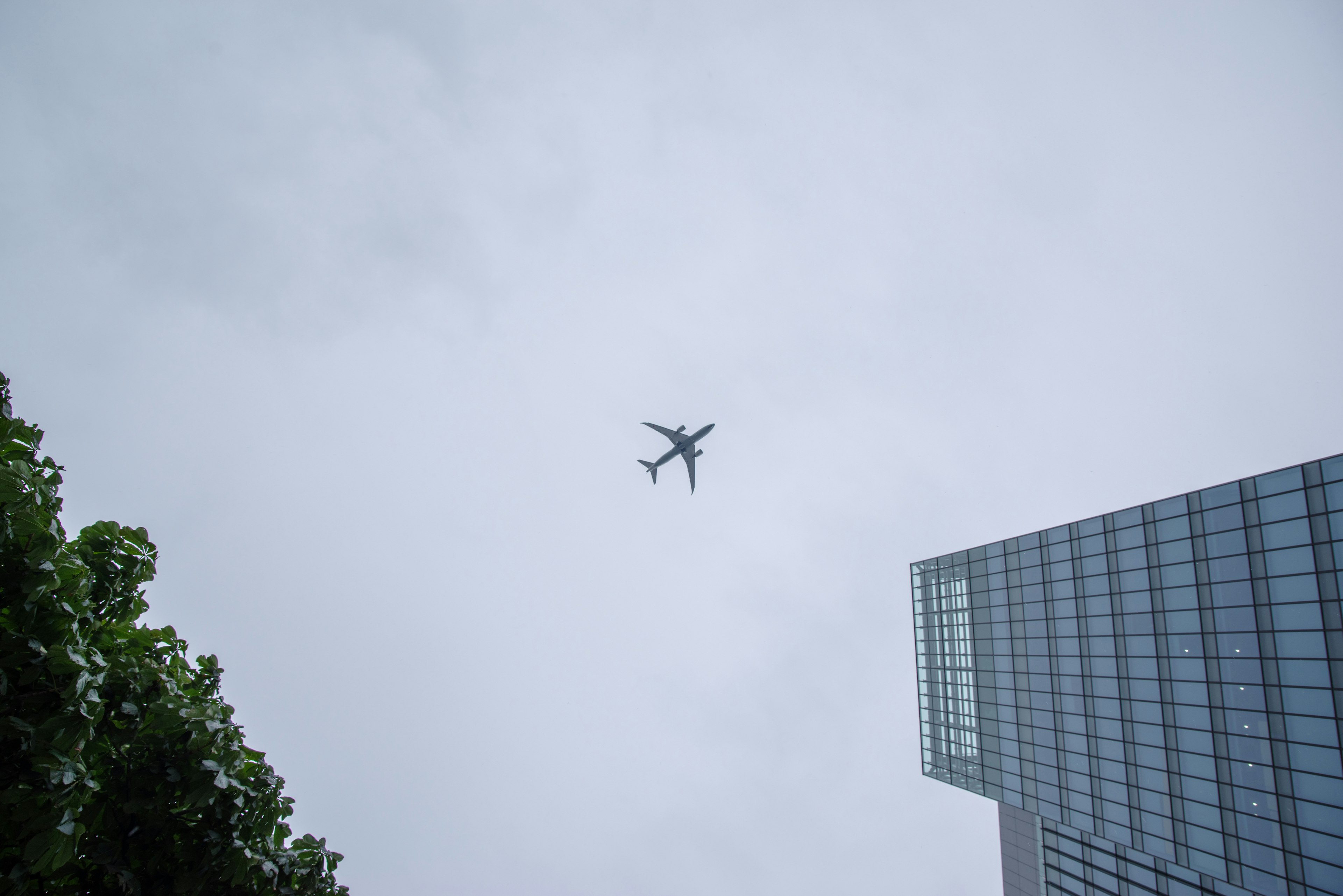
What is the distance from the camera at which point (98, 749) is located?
34.1ft

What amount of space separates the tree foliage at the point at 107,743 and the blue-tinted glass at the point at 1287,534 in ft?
124

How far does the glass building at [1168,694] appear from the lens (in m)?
26.0

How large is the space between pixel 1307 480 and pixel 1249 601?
241 inches

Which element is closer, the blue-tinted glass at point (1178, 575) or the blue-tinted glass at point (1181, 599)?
the blue-tinted glass at point (1181, 599)

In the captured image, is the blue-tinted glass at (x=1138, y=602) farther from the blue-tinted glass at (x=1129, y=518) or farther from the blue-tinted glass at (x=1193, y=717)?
the blue-tinted glass at (x=1193, y=717)

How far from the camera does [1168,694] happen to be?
3228 centimetres

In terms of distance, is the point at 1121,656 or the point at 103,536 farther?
the point at 1121,656

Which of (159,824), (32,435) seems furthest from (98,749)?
(32,435)

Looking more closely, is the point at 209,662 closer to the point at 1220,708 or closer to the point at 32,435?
the point at 32,435

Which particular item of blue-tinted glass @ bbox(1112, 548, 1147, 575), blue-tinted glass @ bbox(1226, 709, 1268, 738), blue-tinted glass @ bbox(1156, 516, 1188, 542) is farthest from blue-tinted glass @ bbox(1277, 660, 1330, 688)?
blue-tinted glass @ bbox(1112, 548, 1147, 575)

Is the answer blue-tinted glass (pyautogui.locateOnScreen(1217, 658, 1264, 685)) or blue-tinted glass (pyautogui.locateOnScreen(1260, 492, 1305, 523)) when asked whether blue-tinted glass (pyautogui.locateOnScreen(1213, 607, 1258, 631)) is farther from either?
blue-tinted glass (pyautogui.locateOnScreen(1260, 492, 1305, 523))

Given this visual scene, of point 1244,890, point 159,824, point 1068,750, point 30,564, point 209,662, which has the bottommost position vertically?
point 1244,890

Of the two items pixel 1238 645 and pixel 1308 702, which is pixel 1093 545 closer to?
pixel 1238 645

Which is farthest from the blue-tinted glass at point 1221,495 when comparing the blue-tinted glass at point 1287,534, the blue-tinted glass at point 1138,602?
the blue-tinted glass at point 1138,602
